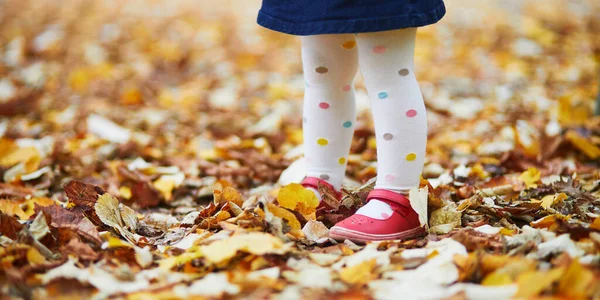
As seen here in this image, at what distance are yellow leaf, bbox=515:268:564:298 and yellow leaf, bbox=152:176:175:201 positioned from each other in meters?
1.41

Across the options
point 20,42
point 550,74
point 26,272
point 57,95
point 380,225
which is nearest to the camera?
point 26,272

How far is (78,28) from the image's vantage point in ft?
19.1

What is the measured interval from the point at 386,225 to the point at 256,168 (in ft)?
3.29

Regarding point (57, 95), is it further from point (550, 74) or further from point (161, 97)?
point (550, 74)

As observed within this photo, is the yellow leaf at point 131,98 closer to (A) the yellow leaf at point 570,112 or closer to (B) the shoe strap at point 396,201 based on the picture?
(A) the yellow leaf at point 570,112

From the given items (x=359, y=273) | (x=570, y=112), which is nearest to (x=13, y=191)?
(x=359, y=273)

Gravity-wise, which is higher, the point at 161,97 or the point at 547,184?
the point at 547,184

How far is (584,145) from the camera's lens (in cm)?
252

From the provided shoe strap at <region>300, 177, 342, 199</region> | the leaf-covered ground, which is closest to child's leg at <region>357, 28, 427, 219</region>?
the leaf-covered ground

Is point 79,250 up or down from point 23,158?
up

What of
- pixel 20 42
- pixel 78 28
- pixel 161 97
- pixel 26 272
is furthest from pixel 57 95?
pixel 26 272

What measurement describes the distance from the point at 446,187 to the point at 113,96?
2.56m

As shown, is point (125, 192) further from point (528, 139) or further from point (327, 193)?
point (528, 139)

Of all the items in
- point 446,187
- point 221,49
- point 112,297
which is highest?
point 112,297
